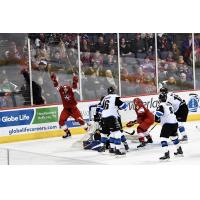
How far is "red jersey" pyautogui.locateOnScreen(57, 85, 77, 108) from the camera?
12195mm

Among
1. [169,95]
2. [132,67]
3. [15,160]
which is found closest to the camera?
[15,160]

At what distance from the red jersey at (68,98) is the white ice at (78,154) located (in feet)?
2.13

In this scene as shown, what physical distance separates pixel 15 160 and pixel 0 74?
3.95 meters

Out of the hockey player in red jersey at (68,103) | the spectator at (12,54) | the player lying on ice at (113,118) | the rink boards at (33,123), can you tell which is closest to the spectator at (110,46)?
the rink boards at (33,123)

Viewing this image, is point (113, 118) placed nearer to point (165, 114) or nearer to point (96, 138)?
point (165, 114)

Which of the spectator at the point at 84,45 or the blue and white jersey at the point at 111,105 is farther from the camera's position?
the spectator at the point at 84,45

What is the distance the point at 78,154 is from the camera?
10.2 metres

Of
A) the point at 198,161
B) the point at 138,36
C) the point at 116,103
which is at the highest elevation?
the point at 138,36

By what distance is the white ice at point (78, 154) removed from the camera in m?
8.63

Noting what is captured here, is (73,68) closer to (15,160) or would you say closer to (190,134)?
(190,134)

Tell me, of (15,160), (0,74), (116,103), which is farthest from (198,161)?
(0,74)

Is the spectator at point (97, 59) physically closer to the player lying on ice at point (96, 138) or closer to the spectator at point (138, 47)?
the spectator at point (138, 47)

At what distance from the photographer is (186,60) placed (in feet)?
50.1

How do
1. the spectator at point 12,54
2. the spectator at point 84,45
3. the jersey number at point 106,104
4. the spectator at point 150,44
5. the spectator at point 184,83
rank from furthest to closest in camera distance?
the spectator at point 184,83 < the spectator at point 150,44 < the spectator at point 84,45 < the spectator at point 12,54 < the jersey number at point 106,104
